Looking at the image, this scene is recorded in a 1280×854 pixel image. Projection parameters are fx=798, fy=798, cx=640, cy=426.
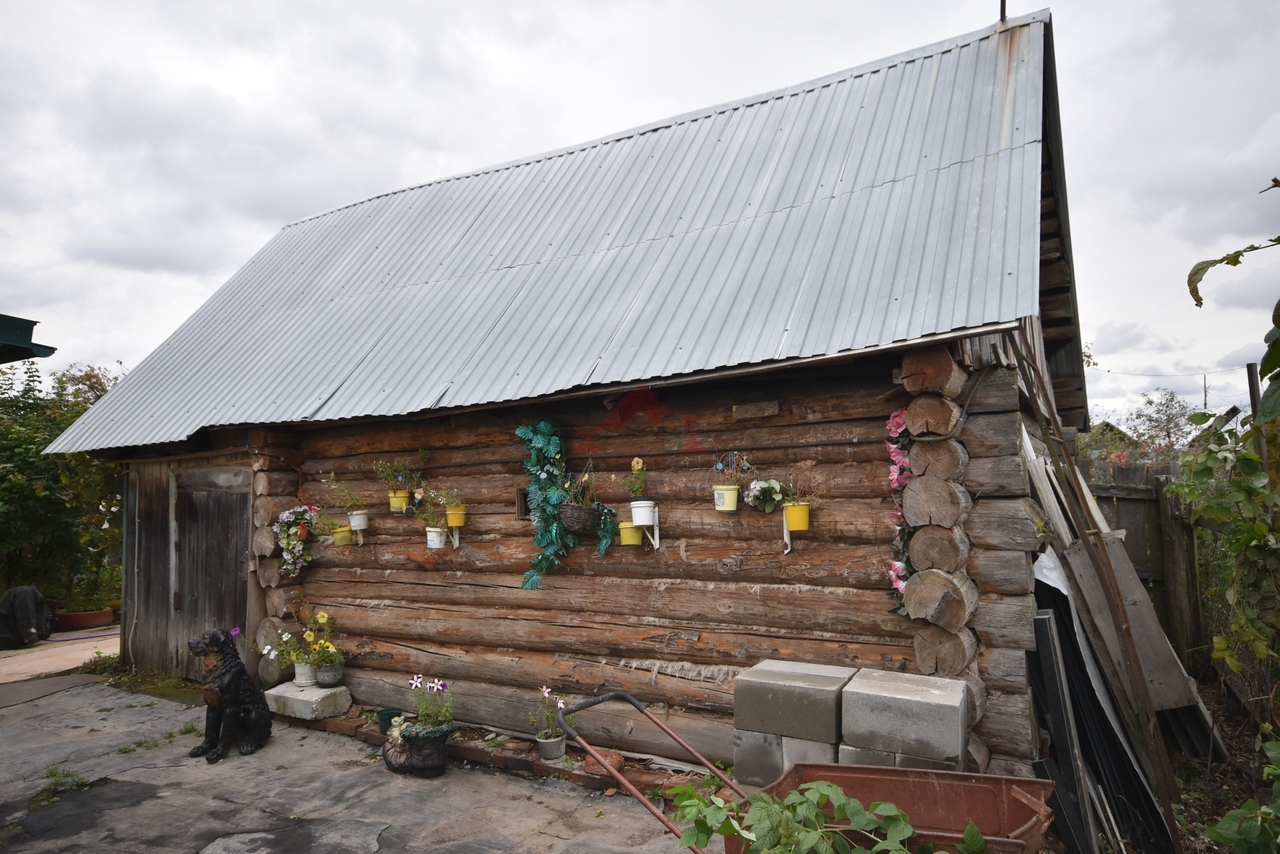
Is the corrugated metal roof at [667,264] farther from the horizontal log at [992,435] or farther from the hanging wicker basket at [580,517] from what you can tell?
the hanging wicker basket at [580,517]

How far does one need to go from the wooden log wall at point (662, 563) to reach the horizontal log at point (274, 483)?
0.03 meters

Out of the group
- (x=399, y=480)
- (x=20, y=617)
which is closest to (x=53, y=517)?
(x=20, y=617)

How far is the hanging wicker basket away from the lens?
20.2 ft

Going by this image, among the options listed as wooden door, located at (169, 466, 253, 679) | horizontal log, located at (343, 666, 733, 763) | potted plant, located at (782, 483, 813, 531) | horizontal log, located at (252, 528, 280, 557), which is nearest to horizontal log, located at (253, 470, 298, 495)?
horizontal log, located at (252, 528, 280, 557)

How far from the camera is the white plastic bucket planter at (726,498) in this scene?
5.54 metres

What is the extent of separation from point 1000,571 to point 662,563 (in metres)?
2.39

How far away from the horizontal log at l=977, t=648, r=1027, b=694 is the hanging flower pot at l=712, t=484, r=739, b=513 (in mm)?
1797

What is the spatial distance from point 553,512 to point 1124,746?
442 centimetres

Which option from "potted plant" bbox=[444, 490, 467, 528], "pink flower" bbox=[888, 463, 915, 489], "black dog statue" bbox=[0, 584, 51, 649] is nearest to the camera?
"pink flower" bbox=[888, 463, 915, 489]

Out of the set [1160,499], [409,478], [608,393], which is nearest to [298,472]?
[409,478]

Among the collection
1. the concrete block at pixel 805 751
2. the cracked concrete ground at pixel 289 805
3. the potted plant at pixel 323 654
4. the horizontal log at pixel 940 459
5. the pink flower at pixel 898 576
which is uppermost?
the horizontal log at pixel 940 459

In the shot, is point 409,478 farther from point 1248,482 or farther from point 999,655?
point 1248,482

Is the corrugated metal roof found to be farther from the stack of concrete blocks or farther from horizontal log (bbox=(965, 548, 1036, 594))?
the stack of concrete blocks

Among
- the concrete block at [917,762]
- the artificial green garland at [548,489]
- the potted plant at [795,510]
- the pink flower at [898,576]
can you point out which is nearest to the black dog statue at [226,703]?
the artificial green garland at [548,489]
